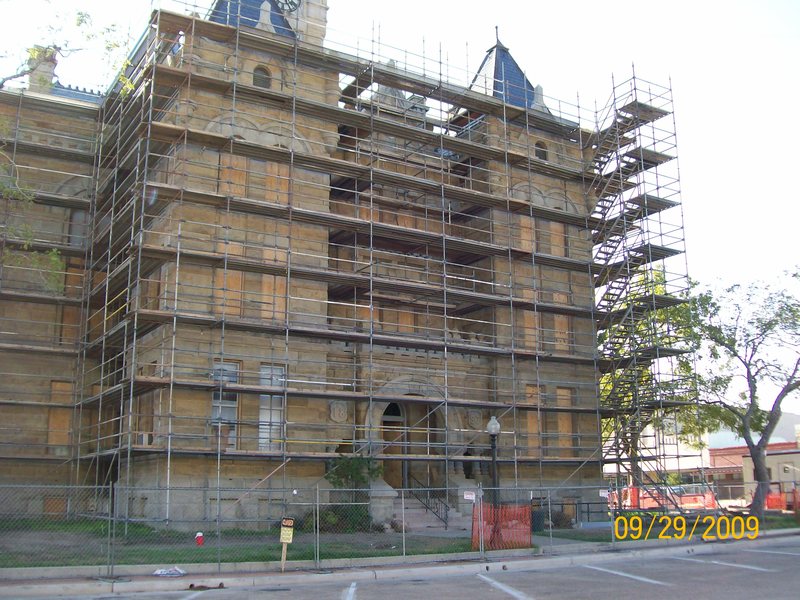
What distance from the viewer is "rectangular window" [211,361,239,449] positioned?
85.5ft

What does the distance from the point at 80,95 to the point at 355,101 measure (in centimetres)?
A: 1290

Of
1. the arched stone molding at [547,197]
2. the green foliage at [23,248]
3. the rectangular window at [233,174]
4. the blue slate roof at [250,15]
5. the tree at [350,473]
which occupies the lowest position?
the tree at [350,473]

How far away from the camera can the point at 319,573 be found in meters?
17.3

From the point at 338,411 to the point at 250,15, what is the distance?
597 inches

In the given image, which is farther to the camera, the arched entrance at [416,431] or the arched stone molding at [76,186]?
the arched stone molding at [76,186]

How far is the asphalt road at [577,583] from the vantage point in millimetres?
14422

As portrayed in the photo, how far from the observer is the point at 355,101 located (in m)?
31.1

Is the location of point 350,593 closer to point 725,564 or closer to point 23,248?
point 725,564

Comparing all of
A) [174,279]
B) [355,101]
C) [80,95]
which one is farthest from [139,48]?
[174,279]

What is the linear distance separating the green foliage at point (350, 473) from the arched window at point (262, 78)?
1363 cm

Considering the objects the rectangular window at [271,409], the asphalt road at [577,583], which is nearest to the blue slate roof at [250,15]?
the rectangular window at [271,409]

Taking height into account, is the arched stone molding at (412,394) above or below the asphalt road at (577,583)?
above

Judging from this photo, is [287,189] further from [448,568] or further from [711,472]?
[711,472]
